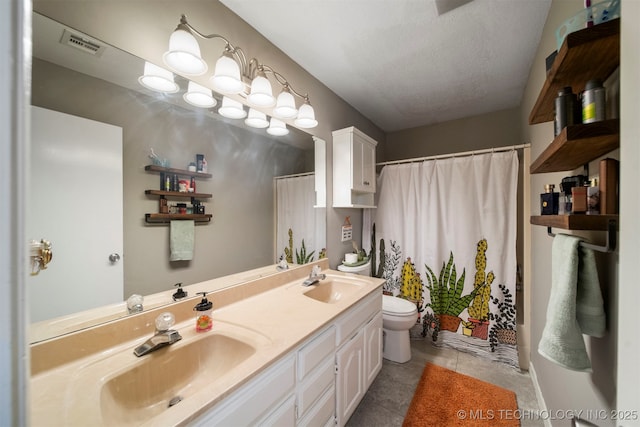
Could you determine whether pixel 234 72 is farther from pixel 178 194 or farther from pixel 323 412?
pixel 323 412

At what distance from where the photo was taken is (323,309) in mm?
1269

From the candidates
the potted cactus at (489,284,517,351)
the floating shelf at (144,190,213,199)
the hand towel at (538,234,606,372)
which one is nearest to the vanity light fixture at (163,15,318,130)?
the floating shelf at (144,190,213,199)

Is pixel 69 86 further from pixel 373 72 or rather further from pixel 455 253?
pixel 455 253

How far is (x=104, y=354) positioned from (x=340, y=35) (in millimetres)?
2065

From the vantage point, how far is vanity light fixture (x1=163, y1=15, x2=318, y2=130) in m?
1.07

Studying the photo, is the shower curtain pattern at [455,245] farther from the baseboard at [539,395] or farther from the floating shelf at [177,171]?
the floating shelf at [177,171]

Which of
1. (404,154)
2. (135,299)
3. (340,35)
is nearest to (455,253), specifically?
(404,154)

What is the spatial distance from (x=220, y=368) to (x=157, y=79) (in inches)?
50.6

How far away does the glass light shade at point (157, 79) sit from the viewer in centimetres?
Result: 106

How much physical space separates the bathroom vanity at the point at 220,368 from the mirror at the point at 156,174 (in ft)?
0.33

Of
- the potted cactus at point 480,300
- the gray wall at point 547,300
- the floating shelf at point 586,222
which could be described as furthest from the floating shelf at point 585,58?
the potted cactus at point 480,300

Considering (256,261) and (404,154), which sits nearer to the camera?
(256,261)

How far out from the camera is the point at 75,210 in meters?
0.87

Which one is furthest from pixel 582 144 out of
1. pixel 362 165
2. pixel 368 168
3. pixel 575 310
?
pixel 368 168
